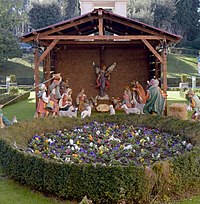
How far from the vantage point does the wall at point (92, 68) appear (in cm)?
1598

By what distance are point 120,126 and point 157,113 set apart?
1682 mm

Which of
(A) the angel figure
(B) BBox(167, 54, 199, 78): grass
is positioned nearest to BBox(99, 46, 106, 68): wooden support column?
(A) the angel figure

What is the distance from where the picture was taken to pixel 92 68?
16.0 m

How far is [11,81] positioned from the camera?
28891 mm

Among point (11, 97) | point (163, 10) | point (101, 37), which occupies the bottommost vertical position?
point (11, 97)

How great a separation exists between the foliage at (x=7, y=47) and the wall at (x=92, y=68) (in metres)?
23.1

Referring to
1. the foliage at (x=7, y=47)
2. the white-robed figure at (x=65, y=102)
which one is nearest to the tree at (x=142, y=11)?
the foliage at (x=7, y=47)

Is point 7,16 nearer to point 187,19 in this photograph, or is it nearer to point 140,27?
point 187,19

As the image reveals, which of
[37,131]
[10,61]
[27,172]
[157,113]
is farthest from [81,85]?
[10,61]

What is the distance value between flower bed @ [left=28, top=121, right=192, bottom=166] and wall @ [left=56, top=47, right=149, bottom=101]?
273 inches

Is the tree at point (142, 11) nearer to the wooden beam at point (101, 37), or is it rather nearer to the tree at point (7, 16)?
the tree at point (7, 16)

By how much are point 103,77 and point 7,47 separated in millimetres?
24909

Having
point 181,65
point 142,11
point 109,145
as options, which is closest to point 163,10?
point 142,11

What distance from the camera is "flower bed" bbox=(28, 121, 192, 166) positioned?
6309 millimetres
